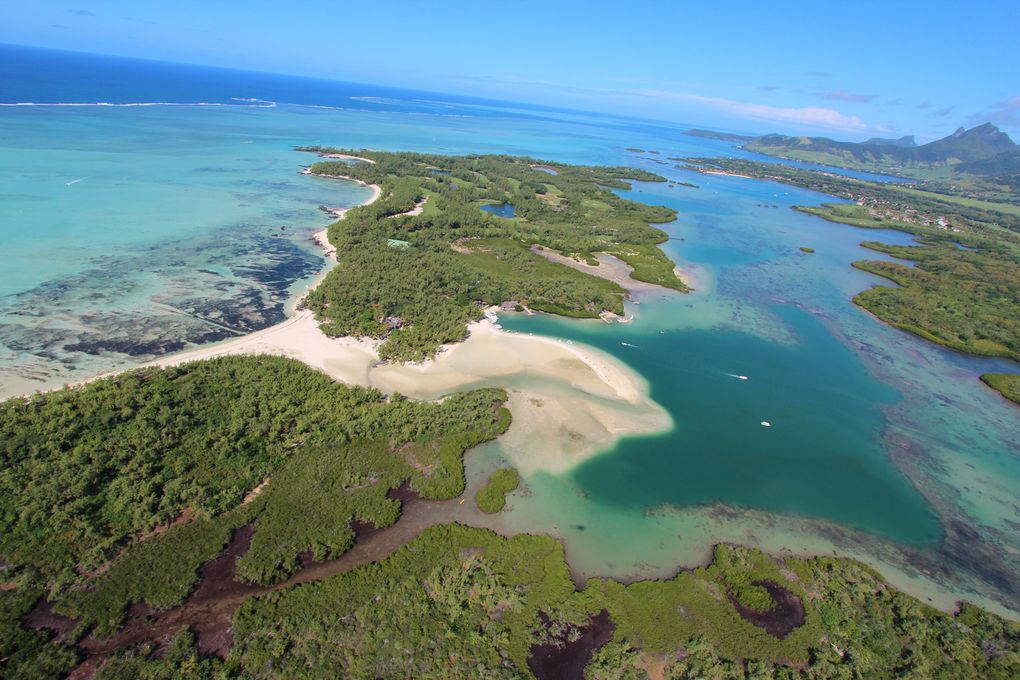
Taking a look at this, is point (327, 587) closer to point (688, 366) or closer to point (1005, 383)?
point (688, 366)

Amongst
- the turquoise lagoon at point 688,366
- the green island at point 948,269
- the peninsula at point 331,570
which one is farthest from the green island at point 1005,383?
the peninsula at point 331,570

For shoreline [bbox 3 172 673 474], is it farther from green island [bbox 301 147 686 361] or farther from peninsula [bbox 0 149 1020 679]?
green island [bbox 301 147 686 361]

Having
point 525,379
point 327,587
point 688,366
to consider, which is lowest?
point 327,587

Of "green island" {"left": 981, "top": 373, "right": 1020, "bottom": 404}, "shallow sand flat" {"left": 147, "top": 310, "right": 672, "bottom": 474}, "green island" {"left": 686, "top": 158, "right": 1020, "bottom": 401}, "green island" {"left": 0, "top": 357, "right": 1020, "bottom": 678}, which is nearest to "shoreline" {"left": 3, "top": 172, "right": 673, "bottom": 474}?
"shallow sand flat" {"left": 147, "top": 310, "right": 672, "bottom": 474}

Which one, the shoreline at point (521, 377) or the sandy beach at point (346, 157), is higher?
the sandy beach at point (346, 157)

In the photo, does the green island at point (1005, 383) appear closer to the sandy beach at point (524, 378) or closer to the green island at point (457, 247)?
the green island at point (457, 247)

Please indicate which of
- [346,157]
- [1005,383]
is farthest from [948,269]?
[346,157]
